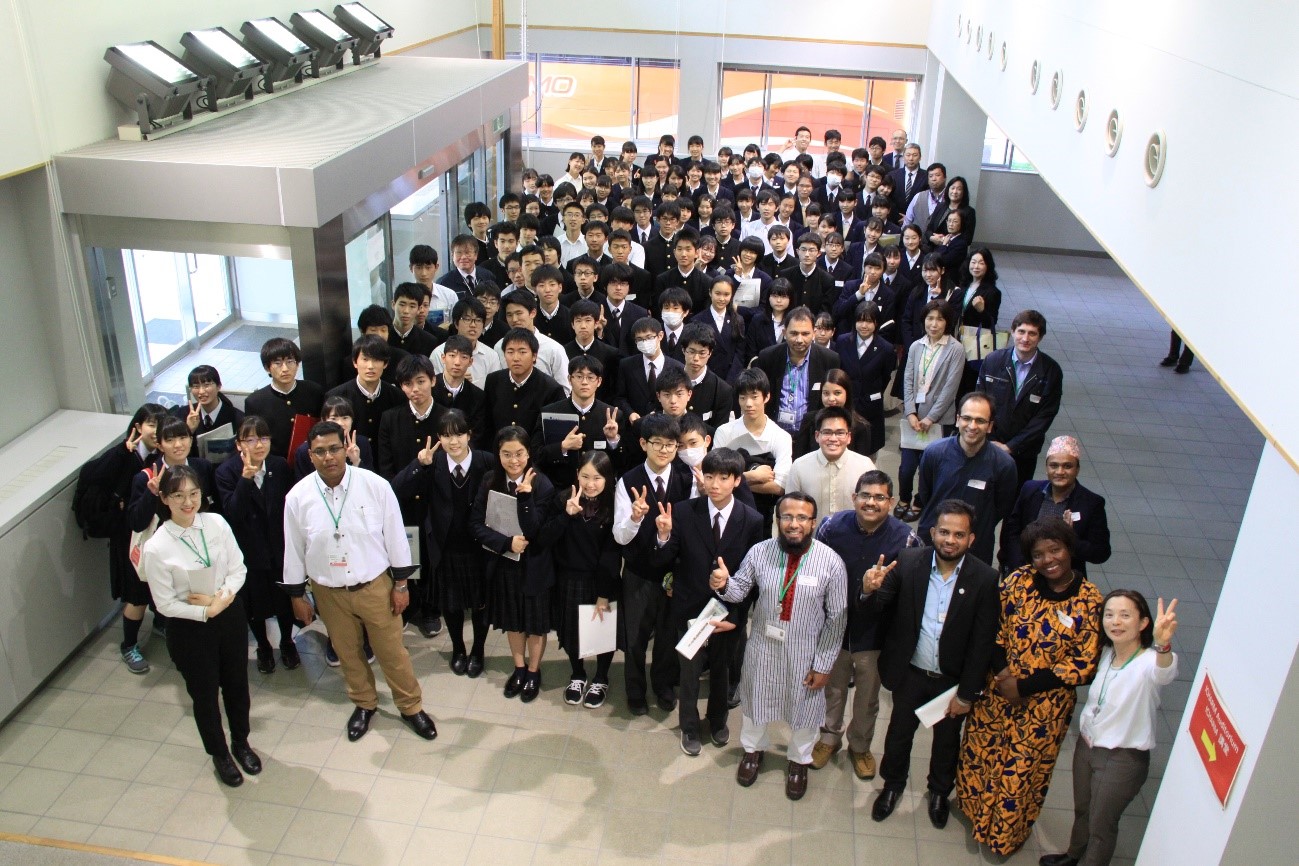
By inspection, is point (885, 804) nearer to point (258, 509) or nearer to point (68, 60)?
point (258, 509)

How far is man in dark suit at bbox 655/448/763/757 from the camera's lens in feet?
16.8

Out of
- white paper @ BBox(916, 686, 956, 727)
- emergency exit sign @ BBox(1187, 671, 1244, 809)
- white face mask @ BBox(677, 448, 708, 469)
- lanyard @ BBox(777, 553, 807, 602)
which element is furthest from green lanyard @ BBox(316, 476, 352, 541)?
emergency exit sign @ BBox(1187, 671, 1244, 809)

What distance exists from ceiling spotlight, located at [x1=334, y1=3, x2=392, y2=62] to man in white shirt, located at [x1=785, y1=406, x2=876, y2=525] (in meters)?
7.66

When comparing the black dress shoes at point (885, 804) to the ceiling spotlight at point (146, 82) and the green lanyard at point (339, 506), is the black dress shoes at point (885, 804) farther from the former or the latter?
the ceiling spotlight at point (146, 82)

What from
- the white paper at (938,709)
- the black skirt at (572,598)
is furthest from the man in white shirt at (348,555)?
the white paper at (938,709)

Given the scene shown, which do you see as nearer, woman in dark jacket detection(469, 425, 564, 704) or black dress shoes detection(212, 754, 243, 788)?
black dress shoes detection(212, 754, 243, 788)

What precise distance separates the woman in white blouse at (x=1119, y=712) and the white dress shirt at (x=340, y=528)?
338cm

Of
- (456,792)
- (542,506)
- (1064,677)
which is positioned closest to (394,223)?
(542,506)

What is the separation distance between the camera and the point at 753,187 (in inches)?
493

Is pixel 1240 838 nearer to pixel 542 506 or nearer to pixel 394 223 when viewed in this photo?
pixel 542 506

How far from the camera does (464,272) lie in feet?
28.7

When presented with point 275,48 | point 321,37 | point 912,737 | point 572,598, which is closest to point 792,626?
point 912,737

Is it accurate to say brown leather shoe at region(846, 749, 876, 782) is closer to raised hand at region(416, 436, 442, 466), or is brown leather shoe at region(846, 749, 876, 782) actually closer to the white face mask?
the white face mask

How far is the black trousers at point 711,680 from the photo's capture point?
5434 mm
